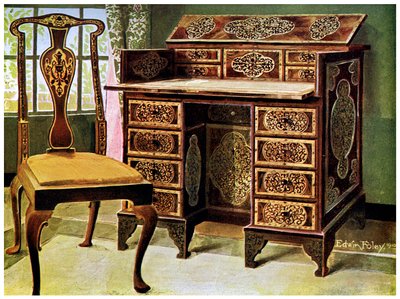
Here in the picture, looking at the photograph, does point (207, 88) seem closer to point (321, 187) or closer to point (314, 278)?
point (321, 187)

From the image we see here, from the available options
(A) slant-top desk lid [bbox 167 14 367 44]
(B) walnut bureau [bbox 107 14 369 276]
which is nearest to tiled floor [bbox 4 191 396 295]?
(B) walnut bureau [bbox 107 14 369 276]

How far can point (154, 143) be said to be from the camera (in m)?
3.83

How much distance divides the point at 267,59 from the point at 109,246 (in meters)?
1.32

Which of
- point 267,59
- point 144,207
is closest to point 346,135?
point 267,59

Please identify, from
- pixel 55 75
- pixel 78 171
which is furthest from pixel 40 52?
pixel 78 171

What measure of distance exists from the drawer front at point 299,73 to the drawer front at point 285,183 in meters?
0.70

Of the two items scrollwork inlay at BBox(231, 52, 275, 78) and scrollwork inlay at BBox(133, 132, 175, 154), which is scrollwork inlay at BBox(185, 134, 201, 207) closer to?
scrollwork inlay at BBox(133, 132, 175, 154)

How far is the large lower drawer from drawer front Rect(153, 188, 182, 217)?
0.64 feet

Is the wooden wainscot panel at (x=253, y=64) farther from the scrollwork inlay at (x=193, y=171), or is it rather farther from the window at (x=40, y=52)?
the window at (x=40, y=52)

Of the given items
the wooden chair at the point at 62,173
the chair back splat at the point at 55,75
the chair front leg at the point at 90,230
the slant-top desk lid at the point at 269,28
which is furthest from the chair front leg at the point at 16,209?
the slant-top desk lid at the point at 269,28

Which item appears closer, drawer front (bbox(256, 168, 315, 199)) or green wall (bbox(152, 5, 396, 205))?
drawer front (bbox(256, 168, 315, 199))

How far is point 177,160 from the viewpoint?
3.82 m

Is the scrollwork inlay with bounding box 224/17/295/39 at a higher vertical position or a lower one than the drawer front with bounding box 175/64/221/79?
higher

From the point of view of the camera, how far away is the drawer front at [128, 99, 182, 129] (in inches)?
148
